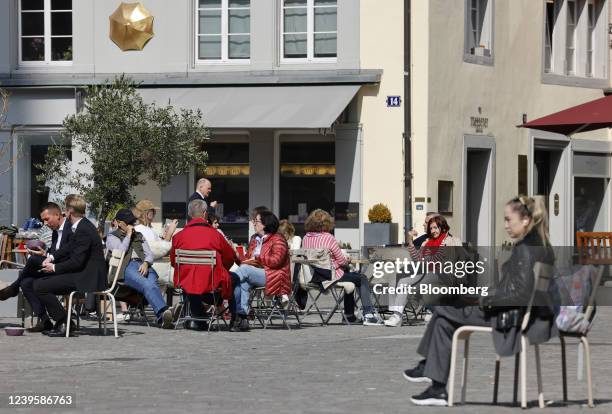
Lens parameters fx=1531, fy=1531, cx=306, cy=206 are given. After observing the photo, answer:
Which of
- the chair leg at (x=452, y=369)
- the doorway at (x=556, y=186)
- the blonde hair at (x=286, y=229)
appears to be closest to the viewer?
the chair leg at (x=452, y=369)

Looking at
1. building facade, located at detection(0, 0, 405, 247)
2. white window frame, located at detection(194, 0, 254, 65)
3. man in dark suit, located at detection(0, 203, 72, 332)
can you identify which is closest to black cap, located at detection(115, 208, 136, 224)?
man in dark suit, located at detection(0, 203, 72, 332)

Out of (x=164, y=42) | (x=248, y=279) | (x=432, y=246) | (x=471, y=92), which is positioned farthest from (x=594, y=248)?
(x=164, y=42)

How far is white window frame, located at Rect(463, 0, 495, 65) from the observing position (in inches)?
1159

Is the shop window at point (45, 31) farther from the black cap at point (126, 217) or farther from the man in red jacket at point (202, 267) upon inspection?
the man in red jacket at point (202, 267)

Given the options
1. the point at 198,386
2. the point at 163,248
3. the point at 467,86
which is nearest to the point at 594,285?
the point at 198,386

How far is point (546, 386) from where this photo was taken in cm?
1161

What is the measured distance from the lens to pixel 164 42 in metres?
29.0

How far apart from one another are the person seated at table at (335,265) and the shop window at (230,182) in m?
10.0

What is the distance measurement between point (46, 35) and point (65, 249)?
45.4ft

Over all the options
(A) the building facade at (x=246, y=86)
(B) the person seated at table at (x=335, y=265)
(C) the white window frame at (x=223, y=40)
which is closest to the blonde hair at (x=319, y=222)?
(B) the person seated at table at (x=335, y=265)

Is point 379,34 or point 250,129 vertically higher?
point 379,34

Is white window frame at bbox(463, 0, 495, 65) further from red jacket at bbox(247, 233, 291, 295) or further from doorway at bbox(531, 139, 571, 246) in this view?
red jacket at bbox(247, 233, 291, 295)

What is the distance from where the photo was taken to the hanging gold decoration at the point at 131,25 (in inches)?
1140

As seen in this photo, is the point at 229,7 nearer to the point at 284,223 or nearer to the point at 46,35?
the point at 46,35
